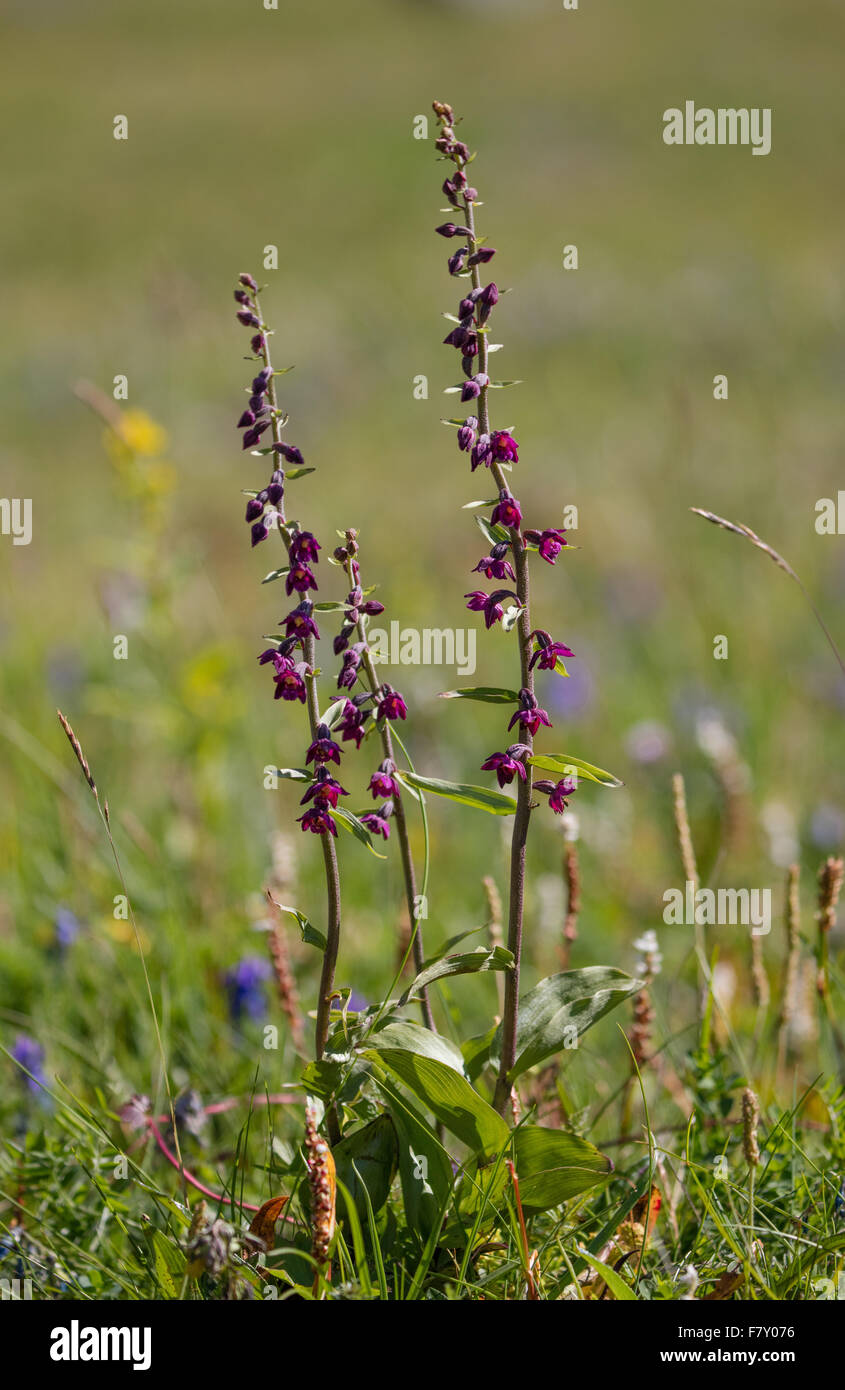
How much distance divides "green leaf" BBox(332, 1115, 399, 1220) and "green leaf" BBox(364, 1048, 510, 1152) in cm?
11

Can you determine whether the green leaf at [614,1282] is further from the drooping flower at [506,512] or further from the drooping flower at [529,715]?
the drooping flower at [506,512]

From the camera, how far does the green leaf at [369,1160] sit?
1796 millimetres

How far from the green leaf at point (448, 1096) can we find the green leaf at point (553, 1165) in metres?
0.04

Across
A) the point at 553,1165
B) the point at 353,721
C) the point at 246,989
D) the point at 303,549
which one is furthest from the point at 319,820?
the point at 246,989

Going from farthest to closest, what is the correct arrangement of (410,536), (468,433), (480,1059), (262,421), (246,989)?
(410,536)
(246,989)
(480,1059)
(262,421)
(468,433)

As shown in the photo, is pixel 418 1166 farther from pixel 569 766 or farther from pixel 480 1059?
pixel 569 766

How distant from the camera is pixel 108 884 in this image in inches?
151

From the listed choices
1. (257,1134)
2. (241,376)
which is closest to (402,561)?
(257,1134)

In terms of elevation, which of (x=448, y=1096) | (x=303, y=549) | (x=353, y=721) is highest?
(x=303, y=549)

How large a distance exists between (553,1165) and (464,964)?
0.36 m

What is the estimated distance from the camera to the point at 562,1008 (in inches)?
69.6

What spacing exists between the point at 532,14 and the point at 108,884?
2774 inches

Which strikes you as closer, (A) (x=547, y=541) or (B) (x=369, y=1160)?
(A) (x=547, y=541)

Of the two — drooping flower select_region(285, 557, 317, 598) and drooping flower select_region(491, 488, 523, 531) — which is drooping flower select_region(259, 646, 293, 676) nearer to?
drooping flower select_region(285, 557, 317, 598)
